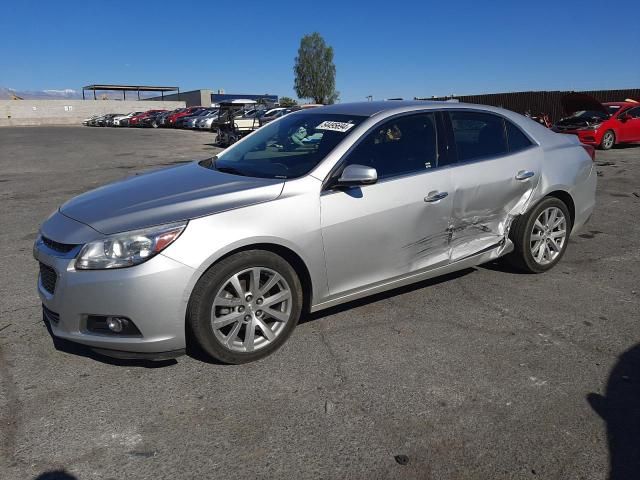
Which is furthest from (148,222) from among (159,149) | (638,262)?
(159,149)

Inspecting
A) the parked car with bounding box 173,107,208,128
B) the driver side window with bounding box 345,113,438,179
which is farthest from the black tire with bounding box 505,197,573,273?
the parked car with bounding box 173,107,208,128

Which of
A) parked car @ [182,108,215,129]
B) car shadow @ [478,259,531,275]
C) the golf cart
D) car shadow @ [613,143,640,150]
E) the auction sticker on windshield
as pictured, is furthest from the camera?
parked car @ [182,108,215,129]

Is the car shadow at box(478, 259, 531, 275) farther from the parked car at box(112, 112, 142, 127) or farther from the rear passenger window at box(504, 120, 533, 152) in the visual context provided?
the parked car at box(112, 112, 142, 127)

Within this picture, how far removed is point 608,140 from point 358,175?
15941 mm

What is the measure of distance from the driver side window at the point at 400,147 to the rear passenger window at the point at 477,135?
0.25 m

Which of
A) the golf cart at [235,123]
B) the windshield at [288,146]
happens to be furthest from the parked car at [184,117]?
the windshield at [288,146]

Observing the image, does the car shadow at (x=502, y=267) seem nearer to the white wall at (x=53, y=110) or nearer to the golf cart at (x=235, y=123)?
the golf cart at (x=235, y=123)

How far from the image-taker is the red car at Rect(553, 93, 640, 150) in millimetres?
16016

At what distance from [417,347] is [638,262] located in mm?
3139

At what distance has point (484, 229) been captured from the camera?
431 cm

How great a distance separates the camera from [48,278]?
10.4 feet

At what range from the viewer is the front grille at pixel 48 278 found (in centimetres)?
307

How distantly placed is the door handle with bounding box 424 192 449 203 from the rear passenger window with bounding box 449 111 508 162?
400 mm

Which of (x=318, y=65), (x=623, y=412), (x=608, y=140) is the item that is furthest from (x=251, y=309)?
(x=318, y=65)
